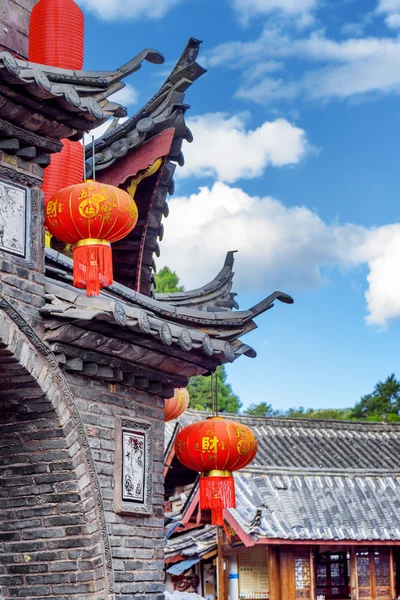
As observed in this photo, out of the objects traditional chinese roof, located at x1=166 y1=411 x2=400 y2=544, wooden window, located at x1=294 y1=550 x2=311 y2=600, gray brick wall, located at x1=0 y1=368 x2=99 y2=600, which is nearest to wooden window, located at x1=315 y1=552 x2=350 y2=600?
wooden window, located at x1=294 y1=550 x2=311 y2=600

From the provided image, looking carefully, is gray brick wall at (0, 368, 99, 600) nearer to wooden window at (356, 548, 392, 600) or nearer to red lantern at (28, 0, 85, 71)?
red lantern at (28, 0, 85, 71)

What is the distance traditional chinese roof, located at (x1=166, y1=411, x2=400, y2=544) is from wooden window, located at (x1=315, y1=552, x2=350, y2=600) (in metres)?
0.79

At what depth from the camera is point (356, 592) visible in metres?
20.1

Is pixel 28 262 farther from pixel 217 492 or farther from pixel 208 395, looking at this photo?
pixel 208 395

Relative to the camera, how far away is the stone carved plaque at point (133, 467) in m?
8.12

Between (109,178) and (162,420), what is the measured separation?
8.86 feet

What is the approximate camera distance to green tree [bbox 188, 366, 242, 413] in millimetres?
42281

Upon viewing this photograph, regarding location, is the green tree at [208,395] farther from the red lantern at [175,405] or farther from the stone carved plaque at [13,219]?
the stone carved plaque at [13,219]

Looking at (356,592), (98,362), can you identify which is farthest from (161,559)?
(356,592)

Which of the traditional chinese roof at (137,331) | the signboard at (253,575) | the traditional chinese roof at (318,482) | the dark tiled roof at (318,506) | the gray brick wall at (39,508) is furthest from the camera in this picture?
the signboard at (253,575)

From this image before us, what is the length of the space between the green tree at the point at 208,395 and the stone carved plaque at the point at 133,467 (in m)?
32.3

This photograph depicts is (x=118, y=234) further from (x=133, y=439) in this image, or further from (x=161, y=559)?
(x=161, y=559)

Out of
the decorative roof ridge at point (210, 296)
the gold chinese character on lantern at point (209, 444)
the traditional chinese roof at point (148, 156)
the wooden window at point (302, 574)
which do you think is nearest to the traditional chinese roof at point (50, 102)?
the traditional chinese roof at point (148, 156)

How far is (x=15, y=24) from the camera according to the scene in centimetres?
986
